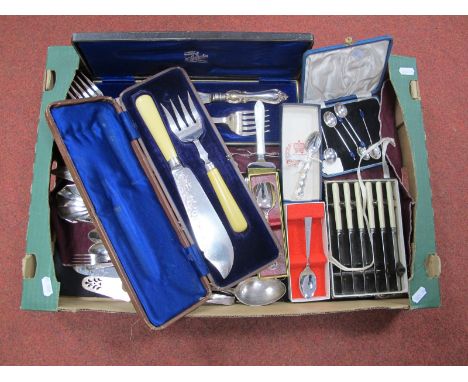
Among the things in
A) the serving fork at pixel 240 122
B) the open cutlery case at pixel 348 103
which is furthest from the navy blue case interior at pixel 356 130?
the serving fork at pixel 240 122

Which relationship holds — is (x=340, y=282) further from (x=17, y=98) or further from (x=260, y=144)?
(x=17, y=98)

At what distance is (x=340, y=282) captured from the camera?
1.14m

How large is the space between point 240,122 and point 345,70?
31 cm

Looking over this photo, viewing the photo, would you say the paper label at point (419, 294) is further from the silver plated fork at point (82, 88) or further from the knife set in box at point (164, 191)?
the silver plated fork at point (82, 88)

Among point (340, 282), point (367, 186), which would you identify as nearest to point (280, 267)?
→ point (340, 282)

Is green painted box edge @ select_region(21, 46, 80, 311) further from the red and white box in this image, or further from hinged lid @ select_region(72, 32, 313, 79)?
the red and white box

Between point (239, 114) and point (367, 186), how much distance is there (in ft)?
1.32

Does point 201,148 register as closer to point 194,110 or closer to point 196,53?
point 194,110

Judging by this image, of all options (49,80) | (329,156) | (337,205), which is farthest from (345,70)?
(49,80)

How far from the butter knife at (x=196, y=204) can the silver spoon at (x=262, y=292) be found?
0.26 ft

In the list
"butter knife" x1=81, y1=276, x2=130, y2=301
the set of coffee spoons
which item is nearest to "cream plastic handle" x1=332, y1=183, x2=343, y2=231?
the set of coffee spoons

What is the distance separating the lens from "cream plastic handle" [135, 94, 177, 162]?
114 cm

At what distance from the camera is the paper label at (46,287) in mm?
1065

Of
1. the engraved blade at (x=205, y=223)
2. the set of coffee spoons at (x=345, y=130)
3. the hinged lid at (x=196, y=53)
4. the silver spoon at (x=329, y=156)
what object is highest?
the hinged lid at (x=196, y=53)
